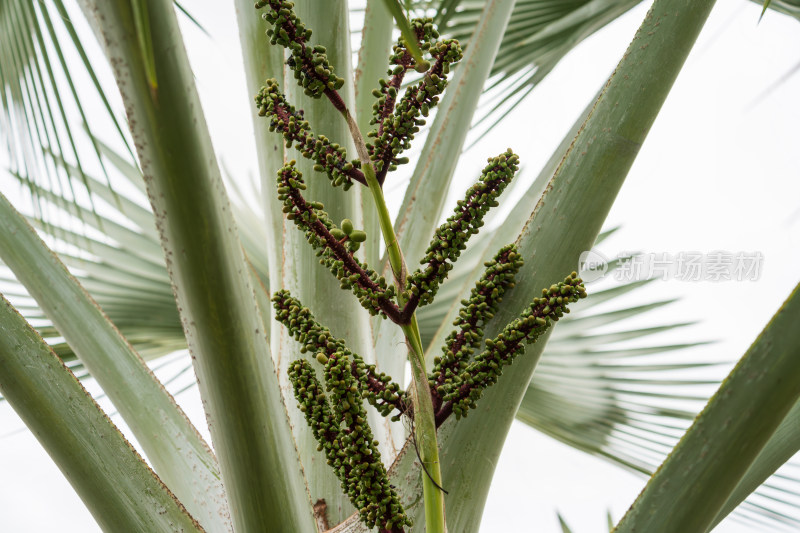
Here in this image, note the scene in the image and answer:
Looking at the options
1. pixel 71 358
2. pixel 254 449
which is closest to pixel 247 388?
pixel 254 449

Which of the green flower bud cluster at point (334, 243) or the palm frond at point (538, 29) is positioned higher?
the palm frond at point (538, 29)

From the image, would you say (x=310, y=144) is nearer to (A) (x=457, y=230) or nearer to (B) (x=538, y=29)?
(A) (x=457, y=230)
